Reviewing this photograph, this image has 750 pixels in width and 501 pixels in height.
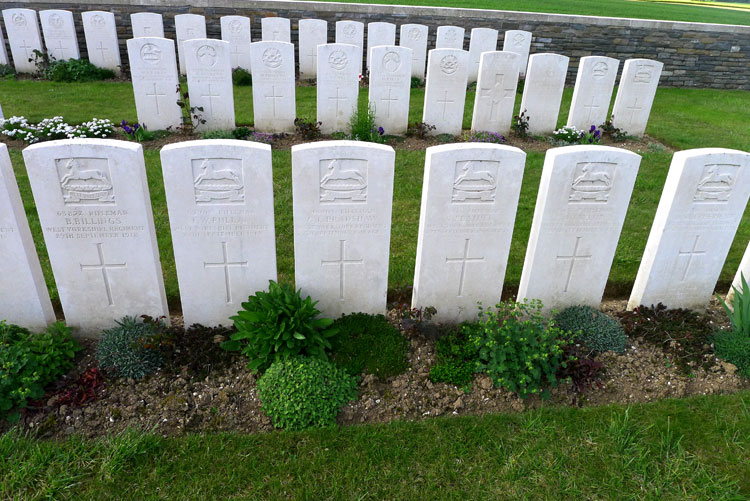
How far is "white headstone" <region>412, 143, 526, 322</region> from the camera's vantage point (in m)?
3.62

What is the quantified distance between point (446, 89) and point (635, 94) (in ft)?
11.1

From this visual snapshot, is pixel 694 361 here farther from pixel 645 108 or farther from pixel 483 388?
pixel 645 108

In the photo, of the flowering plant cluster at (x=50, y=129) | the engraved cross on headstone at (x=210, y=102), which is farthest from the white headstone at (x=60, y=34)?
the engraved cross on headstone at (x=210, y=102)

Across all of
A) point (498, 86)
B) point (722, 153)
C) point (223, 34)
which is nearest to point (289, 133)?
point (498, 86)

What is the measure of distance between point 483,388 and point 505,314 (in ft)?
2.01

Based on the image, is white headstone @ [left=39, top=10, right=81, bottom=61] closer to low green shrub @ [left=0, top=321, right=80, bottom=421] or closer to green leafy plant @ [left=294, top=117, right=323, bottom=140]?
green leafy plant @ [left=294, top=117, right=323, bottom=140]

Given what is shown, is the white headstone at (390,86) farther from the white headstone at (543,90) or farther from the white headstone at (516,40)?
the white headstone at (516,40)

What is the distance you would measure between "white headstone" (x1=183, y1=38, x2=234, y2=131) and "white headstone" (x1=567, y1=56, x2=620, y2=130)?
5.72 m

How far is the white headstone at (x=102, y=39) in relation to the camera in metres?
10.8

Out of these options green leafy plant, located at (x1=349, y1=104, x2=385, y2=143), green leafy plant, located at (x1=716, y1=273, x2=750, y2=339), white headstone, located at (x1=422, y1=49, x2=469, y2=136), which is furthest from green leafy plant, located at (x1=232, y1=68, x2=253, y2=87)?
green leafy plant, located at (x1=716, y1=273, x2=750, y2=339)

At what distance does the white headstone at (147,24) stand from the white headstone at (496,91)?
7175mm

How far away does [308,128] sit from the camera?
A: 825cm

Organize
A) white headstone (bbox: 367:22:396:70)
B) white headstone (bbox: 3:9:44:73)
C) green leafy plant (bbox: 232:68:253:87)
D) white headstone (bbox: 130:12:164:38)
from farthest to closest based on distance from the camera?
white headstone (bbox: 367:22:396:70), green leafy plant (bbox: 232:68:253:87), white headstone (bbox: 130:12:164:38), white headstone (bbox: 3:9:44:73)

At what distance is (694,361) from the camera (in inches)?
151
